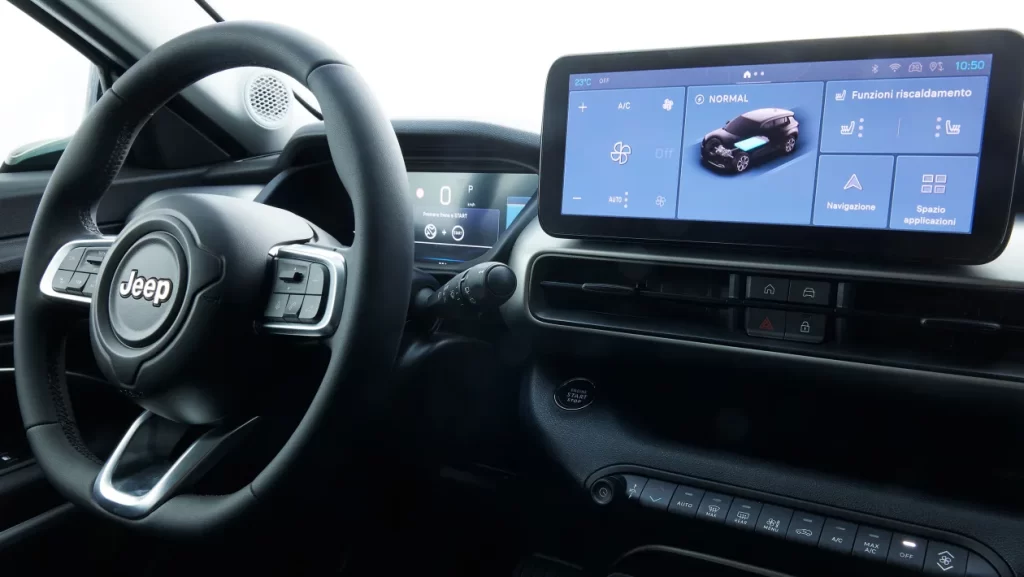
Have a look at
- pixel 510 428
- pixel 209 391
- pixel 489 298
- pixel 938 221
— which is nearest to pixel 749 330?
pixel 938 221

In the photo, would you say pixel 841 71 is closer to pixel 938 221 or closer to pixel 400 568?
pixel 938 221

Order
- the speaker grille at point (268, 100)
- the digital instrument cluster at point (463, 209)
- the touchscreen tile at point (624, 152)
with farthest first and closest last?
1. the speaker grille at point (268, 100)
2. the digital instrument cluster at point (463, 209)
3. the touchscreen tile at point (624, 152)

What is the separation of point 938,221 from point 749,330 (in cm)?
25

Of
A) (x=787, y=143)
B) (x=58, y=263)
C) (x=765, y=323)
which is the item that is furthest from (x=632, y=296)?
(x=58, y=263)

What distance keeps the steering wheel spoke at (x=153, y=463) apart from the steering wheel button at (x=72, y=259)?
22 centimetres

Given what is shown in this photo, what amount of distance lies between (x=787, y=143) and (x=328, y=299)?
0.54 m

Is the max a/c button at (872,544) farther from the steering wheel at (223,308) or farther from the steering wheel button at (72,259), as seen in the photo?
the steering wheel button at (72,259)

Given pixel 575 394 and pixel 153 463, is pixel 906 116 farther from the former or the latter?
pixel 153 463

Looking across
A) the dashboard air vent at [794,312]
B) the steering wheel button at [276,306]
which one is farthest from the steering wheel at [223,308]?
the dashboard air vent at [794,312]

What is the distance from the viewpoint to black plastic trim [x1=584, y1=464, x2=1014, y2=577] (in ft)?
2.82

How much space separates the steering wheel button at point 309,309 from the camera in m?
0.78

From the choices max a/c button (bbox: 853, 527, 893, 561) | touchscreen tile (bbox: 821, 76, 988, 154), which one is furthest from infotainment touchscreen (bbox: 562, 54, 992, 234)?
max a/c button (bbox: 853, 527, 893, 561)

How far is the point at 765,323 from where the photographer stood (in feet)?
3.13

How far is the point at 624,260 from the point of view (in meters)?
1.02
